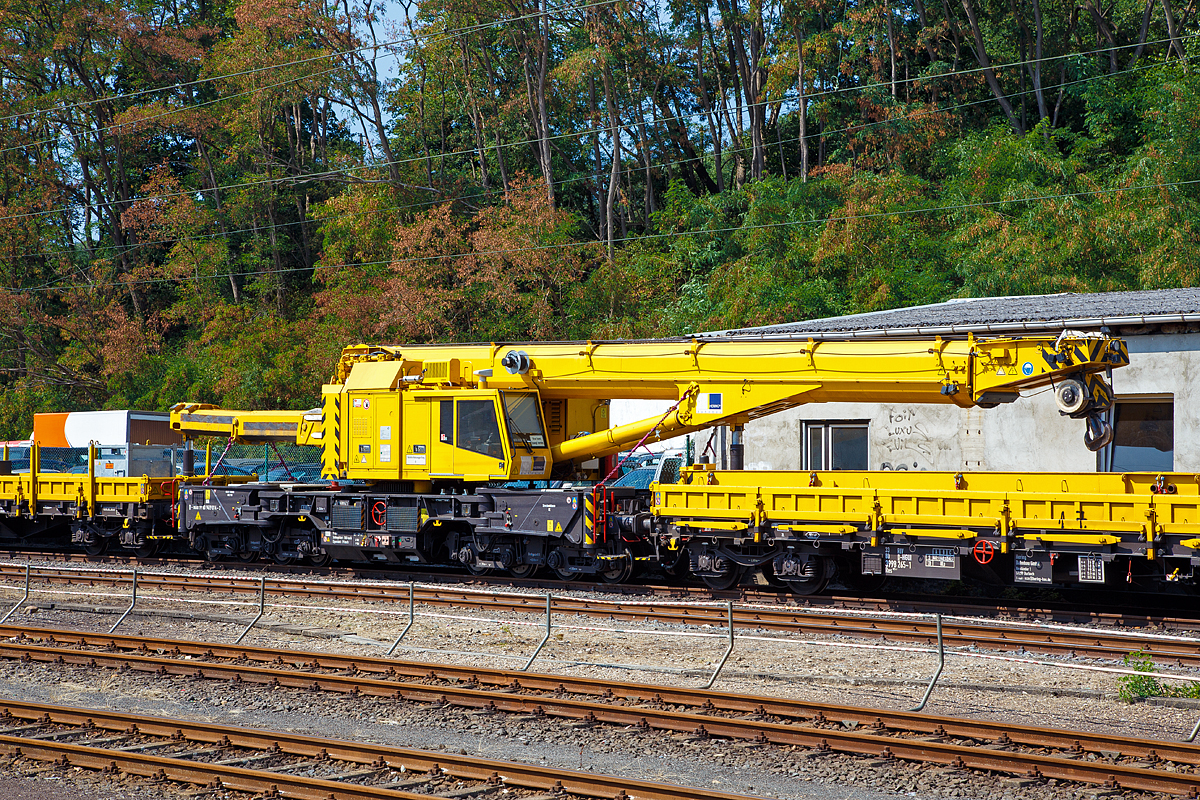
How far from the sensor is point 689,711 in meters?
9.23

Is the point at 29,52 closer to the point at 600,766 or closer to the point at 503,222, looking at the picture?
the point at 503,222

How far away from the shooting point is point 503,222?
36.5 m

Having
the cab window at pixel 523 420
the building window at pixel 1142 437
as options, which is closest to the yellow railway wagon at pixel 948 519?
the cab window at pixel 523 420

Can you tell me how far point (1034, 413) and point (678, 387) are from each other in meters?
6.92

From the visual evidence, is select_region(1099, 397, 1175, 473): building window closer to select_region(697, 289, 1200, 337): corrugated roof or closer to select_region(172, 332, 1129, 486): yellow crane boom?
select_region(697, 289, 1200, 337): corrugated roof

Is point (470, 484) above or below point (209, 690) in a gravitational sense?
above

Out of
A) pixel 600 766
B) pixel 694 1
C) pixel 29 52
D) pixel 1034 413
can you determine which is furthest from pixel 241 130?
pixel 600 766

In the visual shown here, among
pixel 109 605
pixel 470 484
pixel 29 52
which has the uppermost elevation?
pixel 29 52

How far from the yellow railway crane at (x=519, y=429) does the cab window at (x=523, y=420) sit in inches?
1.1

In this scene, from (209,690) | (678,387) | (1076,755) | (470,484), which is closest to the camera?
(1076,755)

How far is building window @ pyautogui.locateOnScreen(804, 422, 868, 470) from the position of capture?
19578mm

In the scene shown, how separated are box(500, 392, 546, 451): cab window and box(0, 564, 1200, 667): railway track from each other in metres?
2.46

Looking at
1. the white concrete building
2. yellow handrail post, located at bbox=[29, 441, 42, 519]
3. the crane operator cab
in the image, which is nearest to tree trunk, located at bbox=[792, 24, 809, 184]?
the white concrete building

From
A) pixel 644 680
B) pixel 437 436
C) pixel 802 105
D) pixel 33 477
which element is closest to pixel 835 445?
pixel 437 436
